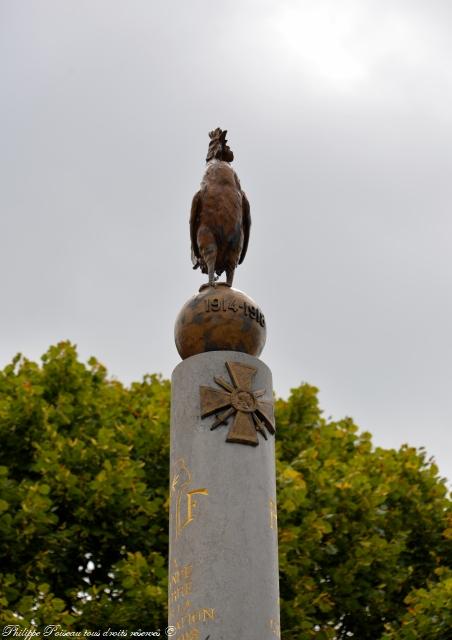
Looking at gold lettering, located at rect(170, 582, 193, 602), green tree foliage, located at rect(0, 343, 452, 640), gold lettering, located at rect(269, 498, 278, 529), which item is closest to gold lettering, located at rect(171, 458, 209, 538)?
gold lettering, located at rect(170, 582, 193, 602)

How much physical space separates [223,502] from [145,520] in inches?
274

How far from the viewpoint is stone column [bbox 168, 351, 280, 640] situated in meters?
7.90

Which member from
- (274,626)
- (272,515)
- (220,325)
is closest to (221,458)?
(272,515)

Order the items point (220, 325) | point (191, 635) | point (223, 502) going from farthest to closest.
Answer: point (220, 325) → point (223, 502) → point (191, 635)

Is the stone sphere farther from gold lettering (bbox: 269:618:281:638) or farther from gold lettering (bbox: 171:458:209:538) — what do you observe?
gold lettering (bbox: 269:618:281:638)

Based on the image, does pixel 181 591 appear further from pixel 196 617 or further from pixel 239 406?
pixel 239 406

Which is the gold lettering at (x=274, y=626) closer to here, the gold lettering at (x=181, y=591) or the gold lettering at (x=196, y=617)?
the gold lettering at (x=196, y=617)

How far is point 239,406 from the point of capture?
8672 millimetres

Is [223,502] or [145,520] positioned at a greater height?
[145,520]

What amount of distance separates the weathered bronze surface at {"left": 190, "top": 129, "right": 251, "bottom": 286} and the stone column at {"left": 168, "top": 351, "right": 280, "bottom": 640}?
1.17 metres

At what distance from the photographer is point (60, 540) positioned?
14.4 meters

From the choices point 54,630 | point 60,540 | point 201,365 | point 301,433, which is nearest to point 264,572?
point 201,365

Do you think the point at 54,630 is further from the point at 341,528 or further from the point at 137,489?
the point at 341,528

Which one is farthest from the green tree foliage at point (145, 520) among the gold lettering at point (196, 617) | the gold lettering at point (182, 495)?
the gold lettering at point (196, 617)
